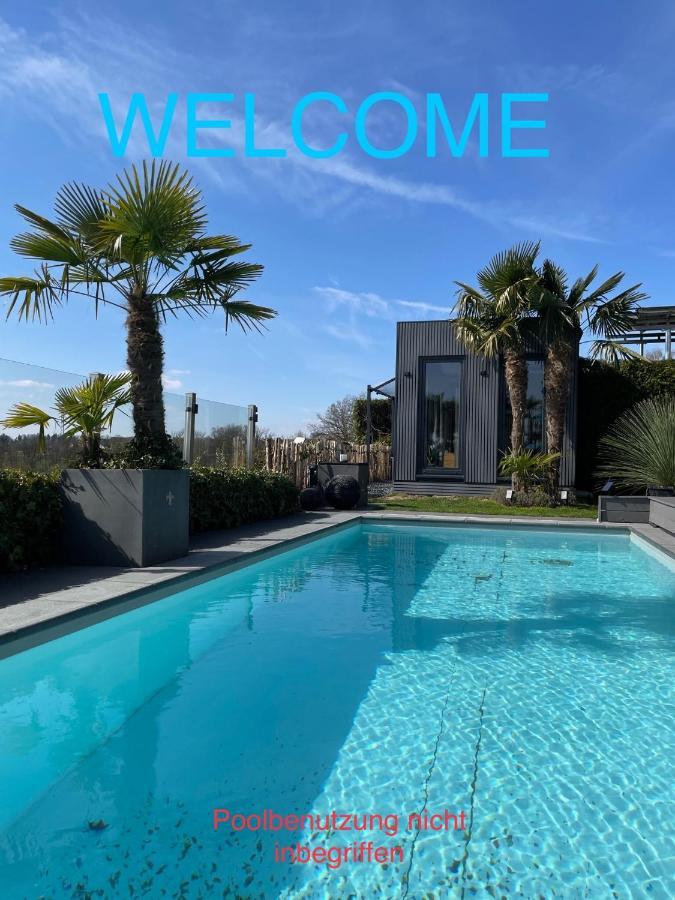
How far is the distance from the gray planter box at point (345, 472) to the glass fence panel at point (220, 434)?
2.05 meters

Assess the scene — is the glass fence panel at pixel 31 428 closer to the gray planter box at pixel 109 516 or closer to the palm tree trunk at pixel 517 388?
the gray planter box at pixel 109 516

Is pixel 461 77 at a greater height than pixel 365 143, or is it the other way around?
pixel 461 77

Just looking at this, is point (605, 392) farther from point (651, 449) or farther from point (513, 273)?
point (513, 273)

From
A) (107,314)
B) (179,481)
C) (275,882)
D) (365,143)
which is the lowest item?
(275,882)

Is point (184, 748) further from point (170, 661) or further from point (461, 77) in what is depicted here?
point (461, 77)

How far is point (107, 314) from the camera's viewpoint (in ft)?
22.5

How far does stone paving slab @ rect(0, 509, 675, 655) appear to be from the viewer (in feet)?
14.2

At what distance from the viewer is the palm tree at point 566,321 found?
13.5 meters

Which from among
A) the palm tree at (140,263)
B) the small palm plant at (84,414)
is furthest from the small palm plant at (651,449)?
the small palm plant at (84,414)

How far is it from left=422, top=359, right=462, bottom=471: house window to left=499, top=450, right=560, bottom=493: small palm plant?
2372 mm

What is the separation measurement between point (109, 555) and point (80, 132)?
592cm

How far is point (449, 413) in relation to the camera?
16.6 metres

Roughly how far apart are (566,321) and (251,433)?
6898 millimetres

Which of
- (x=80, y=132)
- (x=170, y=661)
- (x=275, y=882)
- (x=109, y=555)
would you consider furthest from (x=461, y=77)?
(x=275, y=882)
